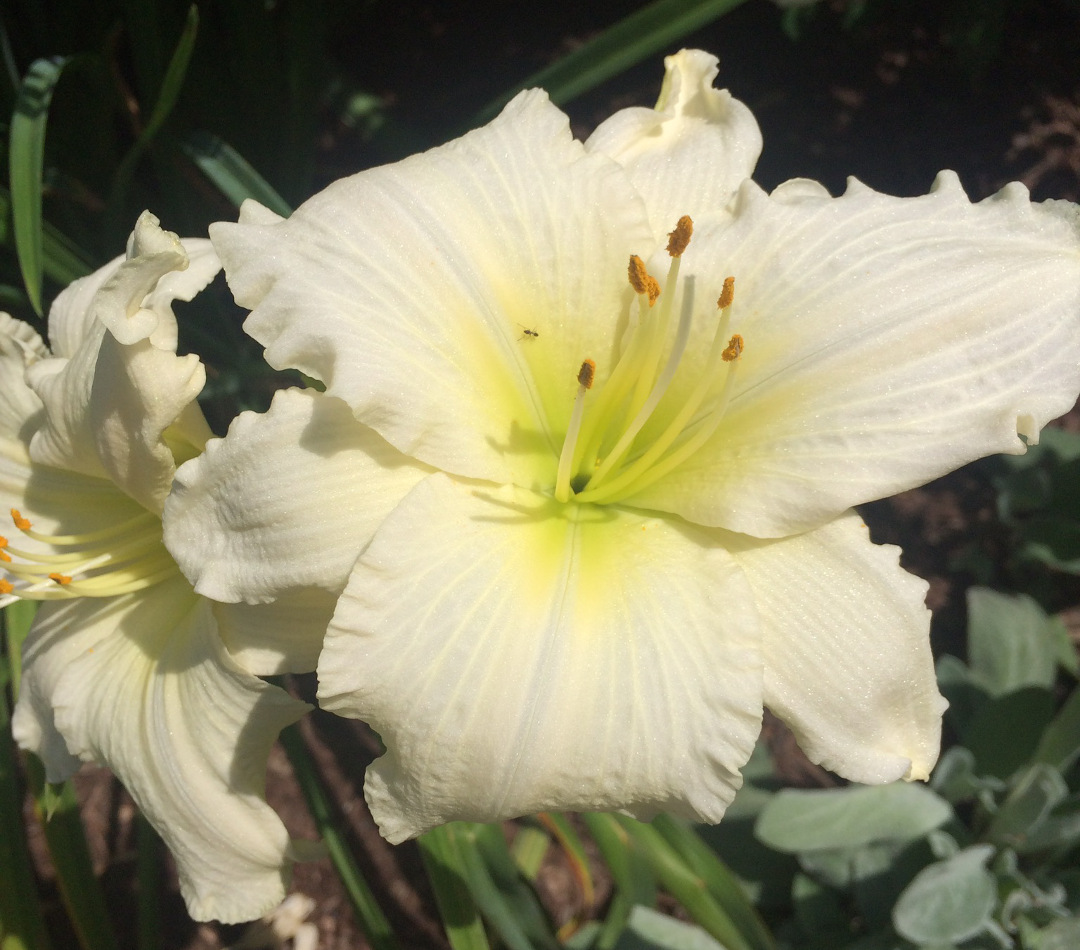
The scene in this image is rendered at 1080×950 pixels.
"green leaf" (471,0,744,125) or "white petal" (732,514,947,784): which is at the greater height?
"green leaf" (471,0,744,125)

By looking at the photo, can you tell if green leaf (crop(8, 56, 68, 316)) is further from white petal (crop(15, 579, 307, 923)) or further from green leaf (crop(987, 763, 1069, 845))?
green leaf (crop(987, 763, 1069, 845))

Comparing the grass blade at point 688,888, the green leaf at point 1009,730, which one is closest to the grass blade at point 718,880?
the grass blade at point 688,888

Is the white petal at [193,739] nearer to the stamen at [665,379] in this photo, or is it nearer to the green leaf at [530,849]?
the stamen at [665,379]

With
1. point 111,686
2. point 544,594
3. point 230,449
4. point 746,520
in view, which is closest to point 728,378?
point 746,520

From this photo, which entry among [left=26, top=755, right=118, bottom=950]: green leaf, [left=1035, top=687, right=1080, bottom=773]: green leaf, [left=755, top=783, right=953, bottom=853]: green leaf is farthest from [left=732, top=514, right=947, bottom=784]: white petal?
[left=26, top=755, right=118, bottom=950]: green leaf

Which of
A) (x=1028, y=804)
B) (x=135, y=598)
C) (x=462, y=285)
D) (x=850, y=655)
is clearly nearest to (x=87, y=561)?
(x=135, y=598)

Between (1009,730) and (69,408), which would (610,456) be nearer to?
(69,408)
